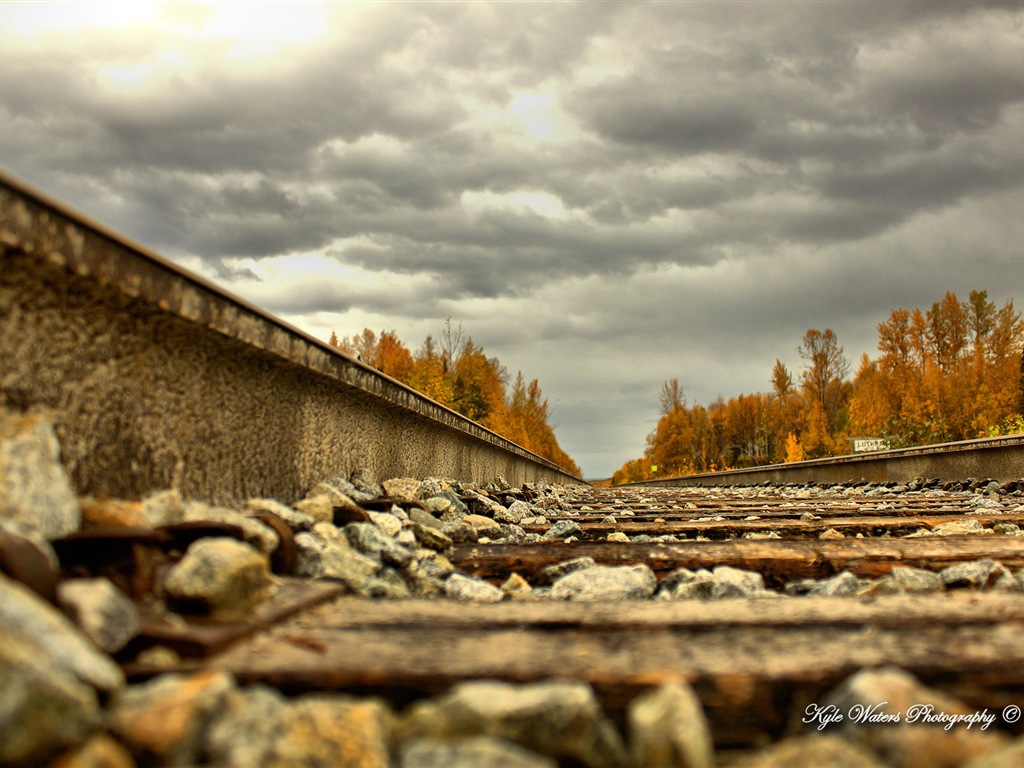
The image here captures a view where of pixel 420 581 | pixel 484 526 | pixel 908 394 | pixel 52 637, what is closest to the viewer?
pixel 52 637

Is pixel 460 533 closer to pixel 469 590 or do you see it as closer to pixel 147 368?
pixel 469 590

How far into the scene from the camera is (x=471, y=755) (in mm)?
867

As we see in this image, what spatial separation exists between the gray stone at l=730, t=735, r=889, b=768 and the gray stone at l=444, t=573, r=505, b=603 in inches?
44.6

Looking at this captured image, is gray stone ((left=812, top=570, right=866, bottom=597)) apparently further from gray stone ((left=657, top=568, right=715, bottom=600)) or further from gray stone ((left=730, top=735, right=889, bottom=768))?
gray stone ((left=730, top=735, right=889, bottom=768))

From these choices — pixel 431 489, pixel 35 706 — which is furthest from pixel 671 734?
pixel 431 489

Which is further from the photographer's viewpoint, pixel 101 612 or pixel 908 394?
pixel 908 394

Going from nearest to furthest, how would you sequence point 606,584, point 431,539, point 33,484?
point 33,484, point 606,584, point 431,539

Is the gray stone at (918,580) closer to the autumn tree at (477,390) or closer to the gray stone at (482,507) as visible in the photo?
the gray stone at (482,507)

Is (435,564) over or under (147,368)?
under

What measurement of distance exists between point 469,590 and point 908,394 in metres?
29.3

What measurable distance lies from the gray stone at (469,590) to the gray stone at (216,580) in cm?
71

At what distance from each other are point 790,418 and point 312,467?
5865cm

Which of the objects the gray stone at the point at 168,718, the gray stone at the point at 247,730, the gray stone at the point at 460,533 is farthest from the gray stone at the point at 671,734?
the gray stone at the point at 460,533

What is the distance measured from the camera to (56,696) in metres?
0.87
